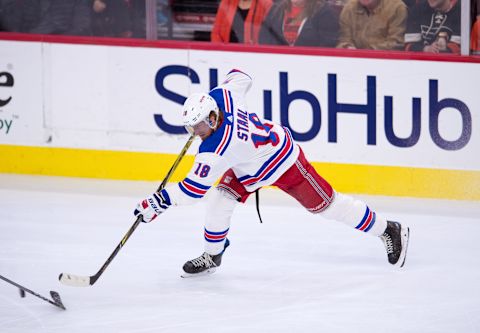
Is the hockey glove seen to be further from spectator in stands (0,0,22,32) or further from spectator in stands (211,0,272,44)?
spectator in stands (0,0,22,32)

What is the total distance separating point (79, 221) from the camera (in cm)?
560

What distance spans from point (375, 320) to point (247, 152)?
0.93 m

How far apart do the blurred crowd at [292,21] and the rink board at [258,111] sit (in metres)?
0.12

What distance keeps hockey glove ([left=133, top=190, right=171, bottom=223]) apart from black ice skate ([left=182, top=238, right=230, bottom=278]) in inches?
20.2

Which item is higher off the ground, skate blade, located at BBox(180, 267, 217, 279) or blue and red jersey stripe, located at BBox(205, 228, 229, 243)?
blue and red jersey stripe, located at BBox(205, 228, 229, 243)

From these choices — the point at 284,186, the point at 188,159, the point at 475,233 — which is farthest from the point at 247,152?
the point at 188,159

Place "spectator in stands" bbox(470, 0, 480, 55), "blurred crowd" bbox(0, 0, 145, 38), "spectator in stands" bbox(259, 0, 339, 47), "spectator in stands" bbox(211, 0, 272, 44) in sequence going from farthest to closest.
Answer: "blurred crowd" bbox(0, 0, 145, 38)
"spectator in stands" bbox(211, 0, 272, 44)
"spectator in stands" bbox(259, 0, 339, 47)
"spectator in stands" bbox(470, 0, 480, 55)

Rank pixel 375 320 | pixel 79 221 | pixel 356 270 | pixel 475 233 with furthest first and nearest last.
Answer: pixel 79 221 < pixel 475 233 < pixel 356 270 < pixel 375 320

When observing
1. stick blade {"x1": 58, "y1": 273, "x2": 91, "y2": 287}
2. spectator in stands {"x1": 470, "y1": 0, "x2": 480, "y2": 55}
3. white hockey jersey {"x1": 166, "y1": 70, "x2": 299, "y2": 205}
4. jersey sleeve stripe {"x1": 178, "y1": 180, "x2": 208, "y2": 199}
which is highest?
spectator in stands {"x1": 470, "y1": 0, "x2": 480, "y2": 55}

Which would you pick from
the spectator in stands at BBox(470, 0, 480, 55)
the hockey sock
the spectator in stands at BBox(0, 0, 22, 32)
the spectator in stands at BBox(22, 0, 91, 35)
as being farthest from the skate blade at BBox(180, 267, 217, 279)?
the spectator in stands at BBox(0, 0, 22, 32)

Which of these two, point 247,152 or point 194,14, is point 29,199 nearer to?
point 194,14

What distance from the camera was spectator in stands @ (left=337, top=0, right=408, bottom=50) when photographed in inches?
233

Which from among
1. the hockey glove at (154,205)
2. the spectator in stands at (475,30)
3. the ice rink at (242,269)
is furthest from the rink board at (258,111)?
the hockey glove at (154,205)

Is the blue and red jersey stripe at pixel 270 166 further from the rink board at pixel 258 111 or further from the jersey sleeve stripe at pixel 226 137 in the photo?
the rink board at pixel 258 111
